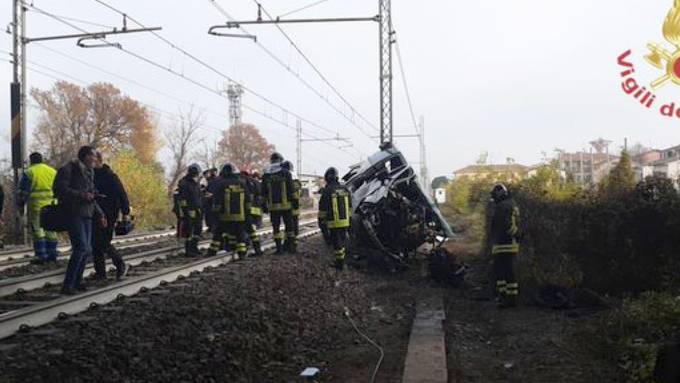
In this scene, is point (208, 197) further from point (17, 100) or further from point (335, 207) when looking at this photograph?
point (17, 100)

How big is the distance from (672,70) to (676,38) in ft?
2.03

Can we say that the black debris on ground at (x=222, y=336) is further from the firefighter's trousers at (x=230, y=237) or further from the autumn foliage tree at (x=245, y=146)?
the autumn foliage tree at (x=245, y=146)

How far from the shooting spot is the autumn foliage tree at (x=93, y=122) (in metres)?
42.8

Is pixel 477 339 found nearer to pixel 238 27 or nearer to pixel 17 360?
pixel 17 360

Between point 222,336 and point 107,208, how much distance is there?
3655 millimetres

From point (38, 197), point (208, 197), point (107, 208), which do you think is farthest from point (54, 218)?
point (208, 197)

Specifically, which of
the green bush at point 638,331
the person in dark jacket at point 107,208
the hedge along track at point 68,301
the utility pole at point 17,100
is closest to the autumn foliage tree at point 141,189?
the utility pole at point 17,100

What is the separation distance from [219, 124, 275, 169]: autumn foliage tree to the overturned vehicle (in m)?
51.9

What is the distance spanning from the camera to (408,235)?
477 inches

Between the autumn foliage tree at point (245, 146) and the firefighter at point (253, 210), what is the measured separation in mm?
51091

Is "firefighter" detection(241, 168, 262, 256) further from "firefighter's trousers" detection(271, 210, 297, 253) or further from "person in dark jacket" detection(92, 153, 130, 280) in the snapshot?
"person in dark jacket" detection(92, 153, 130, 280)

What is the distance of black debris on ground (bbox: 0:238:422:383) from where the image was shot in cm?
431

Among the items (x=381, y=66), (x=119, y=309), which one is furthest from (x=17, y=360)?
(x=381, y=66)

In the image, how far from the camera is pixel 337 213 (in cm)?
1054
